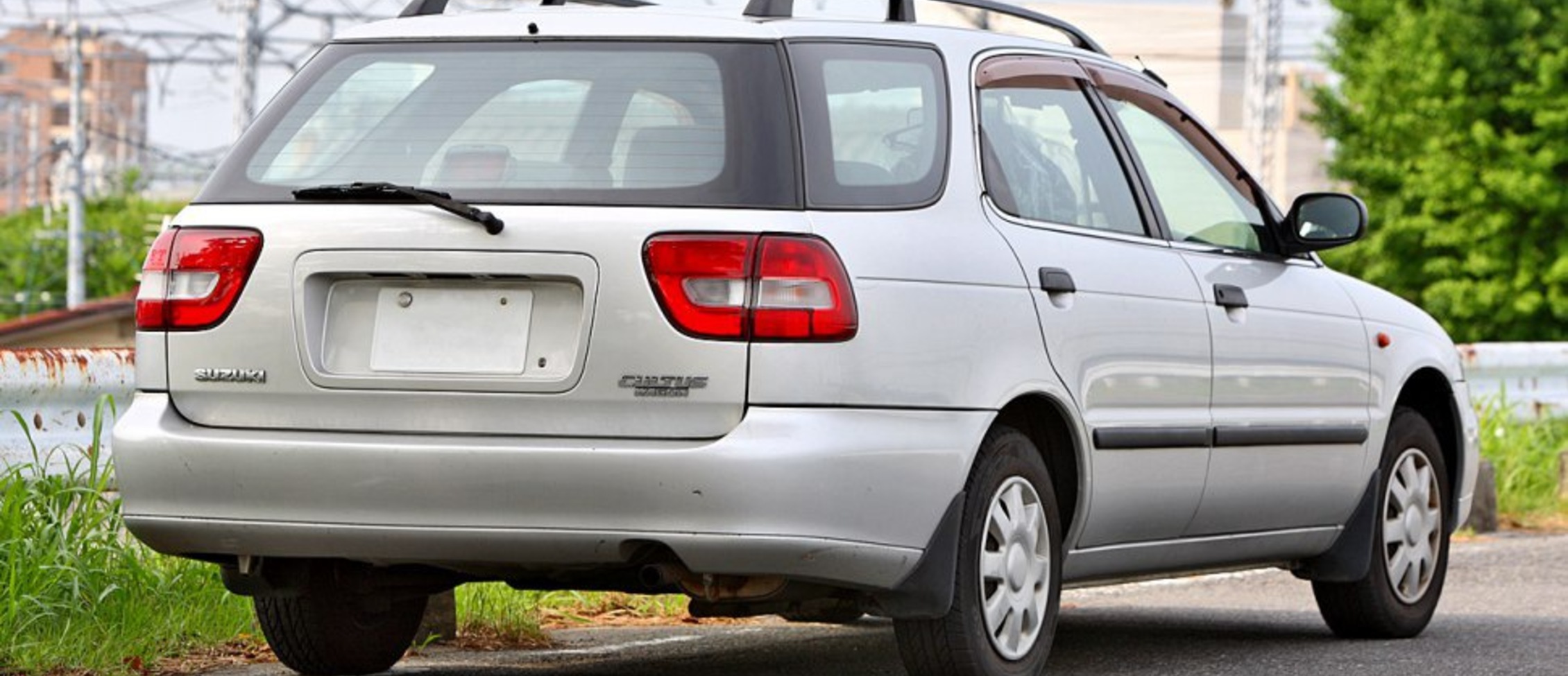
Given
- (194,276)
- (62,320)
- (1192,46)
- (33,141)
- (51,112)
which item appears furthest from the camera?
(51,112)

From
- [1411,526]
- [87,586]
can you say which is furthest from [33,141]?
[87,586]

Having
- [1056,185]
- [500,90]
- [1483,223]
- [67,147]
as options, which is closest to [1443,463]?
[1056,185]

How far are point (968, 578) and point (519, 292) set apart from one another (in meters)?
1.17

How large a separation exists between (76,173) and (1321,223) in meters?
48.6

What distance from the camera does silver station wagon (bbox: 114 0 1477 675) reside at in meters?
5.30

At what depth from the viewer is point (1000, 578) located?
5973 mm

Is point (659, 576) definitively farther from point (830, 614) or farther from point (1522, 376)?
point (1522, 376)

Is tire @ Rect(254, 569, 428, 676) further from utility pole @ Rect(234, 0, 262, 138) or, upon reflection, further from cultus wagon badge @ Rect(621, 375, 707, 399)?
utility pole @ Rect(234, 0, 262, 138)

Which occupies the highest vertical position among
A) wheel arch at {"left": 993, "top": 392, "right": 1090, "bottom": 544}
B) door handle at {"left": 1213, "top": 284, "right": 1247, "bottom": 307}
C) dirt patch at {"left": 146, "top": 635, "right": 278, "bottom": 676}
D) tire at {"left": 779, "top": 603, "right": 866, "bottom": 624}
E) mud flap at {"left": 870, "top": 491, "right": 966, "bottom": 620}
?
door handle at {"left": 1213, "top": 284, "right": 1247, "bottom": 307}

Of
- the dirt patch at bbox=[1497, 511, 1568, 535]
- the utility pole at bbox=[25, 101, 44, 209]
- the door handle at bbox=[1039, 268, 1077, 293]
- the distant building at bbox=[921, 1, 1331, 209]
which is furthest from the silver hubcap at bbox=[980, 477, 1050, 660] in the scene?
the utility pole at bbox=[25, 101, 44, 209]

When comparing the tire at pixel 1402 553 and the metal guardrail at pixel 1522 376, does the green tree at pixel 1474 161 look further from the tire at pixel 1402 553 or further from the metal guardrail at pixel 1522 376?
the tire at pixel 1402 553

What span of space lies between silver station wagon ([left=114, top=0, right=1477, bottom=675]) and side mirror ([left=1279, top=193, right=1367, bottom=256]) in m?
1.13

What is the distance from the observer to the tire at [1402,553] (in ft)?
25.6

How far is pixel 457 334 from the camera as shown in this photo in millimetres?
5430
